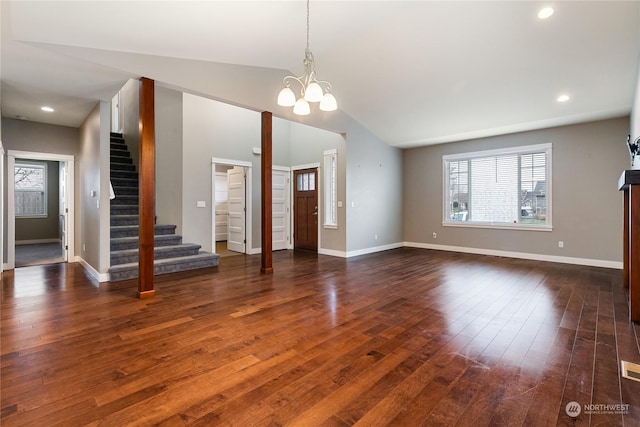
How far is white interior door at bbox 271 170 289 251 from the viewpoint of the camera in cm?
784

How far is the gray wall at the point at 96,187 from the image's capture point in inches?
177

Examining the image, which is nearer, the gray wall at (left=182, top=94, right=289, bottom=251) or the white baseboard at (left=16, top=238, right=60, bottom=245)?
the gray wall at (left=182, top=94, right=289, bottom=251)

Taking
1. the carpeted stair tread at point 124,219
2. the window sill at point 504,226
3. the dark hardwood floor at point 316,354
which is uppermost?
the carpeted stair tread at point 124,219

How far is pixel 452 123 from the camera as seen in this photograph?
249 inches

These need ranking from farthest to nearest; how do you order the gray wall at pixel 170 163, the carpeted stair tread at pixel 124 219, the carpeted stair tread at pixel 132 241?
the gray wall at pixel 170 163
the carpeted stair tread at pixel 124 219
the carpeted stair tread at pixel 132 241

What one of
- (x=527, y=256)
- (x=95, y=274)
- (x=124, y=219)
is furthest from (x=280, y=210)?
(x=527, y=256)

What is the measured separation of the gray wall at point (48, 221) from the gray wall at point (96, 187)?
17.2 feet

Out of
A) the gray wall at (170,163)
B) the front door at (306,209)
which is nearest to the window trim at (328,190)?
the front door at (306,209)

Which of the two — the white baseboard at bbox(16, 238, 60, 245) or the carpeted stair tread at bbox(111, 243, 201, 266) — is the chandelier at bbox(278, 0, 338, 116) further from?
the white baseboard at bbox(16, 238, 60, 245)

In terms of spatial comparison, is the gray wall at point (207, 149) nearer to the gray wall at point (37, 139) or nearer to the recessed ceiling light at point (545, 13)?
the gray wall at point (37, 139)

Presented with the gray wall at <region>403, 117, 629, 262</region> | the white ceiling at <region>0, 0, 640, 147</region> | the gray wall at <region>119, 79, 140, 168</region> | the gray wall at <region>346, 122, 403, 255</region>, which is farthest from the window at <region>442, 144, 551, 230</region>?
the gray wall at <region>119, 79, 140, 168</region>

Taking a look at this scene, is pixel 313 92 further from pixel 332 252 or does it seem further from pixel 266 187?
pixel 332 252

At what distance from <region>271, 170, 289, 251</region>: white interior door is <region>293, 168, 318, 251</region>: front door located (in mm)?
227

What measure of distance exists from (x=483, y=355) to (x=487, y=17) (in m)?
3.79
